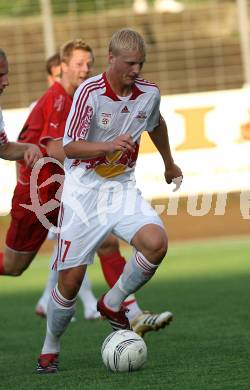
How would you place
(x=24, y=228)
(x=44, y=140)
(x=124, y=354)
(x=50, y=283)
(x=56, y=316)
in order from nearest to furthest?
(x=124, y=354)
(x=56, y=316)
(x=44, y=140)
(x=24, y=228)
(x=50, y=283)

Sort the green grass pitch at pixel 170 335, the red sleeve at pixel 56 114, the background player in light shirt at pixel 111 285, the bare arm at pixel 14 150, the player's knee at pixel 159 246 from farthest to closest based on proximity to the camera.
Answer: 1. the red sleeve at pixel 56 114
2. the background player in light shirt at pixel 111 285
3. the bare arm at pixel 14 150
4. the player's knee at pixel 159 246
5. the green grass pitch at pixel 170 335

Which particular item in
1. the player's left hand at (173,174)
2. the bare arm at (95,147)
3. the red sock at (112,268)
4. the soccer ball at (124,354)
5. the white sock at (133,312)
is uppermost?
the bare arm at (95,147)

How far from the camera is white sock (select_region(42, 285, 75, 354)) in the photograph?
22.2 ft

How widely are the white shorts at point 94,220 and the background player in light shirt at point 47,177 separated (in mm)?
1362

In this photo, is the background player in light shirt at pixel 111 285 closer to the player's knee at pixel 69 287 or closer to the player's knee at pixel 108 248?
the player's knee at pixel 108 248

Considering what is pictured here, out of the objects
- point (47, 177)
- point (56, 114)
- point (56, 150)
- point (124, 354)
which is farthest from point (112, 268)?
point (124, 354)

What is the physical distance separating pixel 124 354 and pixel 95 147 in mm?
1208

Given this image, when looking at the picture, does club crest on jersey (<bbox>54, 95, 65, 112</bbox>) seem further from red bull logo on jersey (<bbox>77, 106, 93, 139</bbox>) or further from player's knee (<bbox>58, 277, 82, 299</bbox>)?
player's knee (<bbox>58, 277, 82, 299</bbox>)

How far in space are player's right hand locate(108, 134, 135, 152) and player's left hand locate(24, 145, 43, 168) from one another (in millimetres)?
712

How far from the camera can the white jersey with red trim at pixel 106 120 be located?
21.7ft

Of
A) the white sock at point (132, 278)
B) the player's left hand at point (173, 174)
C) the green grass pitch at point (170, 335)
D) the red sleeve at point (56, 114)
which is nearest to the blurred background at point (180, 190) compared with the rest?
the green grass pitch at point (170, 335)

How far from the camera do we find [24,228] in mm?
8469

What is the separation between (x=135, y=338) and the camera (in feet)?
21.6

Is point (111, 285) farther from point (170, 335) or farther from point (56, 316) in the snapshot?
point (56, 316)
